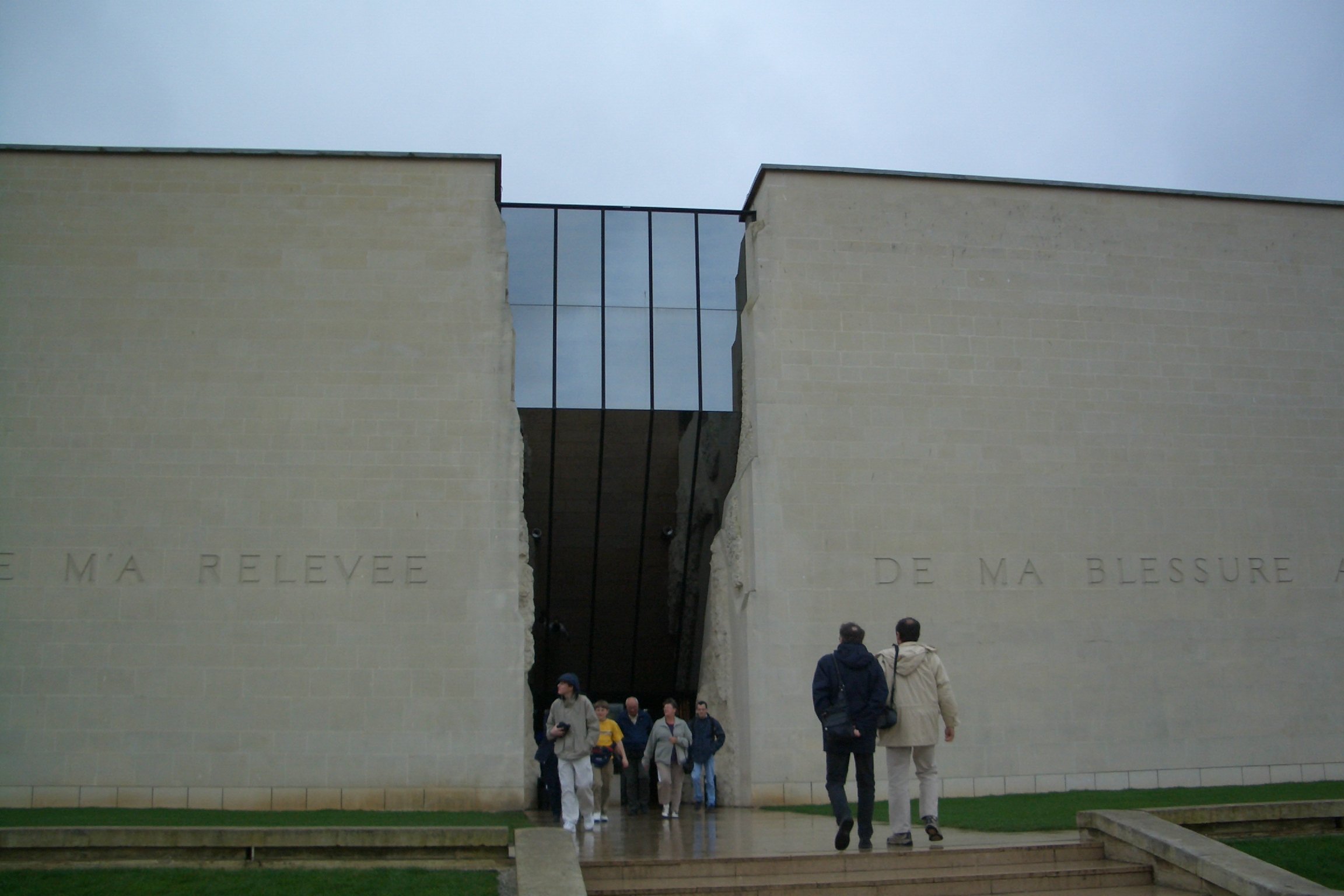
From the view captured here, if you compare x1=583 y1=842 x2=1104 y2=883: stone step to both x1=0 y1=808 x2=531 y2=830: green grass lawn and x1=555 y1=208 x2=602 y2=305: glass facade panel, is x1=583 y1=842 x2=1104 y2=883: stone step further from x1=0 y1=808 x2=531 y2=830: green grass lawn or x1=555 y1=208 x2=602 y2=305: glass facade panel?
x1=555 y1=208 x2=602 y2=305: glass facade panel

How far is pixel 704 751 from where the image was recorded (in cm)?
1398

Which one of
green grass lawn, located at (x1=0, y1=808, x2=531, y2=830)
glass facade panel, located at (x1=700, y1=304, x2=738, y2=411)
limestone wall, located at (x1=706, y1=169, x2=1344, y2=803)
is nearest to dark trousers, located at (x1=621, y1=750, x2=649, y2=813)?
limestone wall, located at (x1=706, y1=169, x2=1344, y2=803)

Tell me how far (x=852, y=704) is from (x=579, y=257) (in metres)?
9.39

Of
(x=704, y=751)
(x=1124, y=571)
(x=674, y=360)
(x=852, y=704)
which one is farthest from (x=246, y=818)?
(x=1124, y=571)

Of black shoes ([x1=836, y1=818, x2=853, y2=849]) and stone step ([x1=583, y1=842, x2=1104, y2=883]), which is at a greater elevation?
black shoes ([x1=836, y1=818, x2=853, y2=849])

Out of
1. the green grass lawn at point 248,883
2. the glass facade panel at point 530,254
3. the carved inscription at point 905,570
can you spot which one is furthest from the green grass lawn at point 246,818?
the glass facade panel at point 530,254

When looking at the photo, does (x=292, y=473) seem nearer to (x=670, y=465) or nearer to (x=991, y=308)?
(x=670, y=465)

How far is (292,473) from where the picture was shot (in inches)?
555

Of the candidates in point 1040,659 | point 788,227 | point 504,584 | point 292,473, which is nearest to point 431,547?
point 504,584

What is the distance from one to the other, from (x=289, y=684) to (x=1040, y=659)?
908cm

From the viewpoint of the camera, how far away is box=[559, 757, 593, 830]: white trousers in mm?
10695

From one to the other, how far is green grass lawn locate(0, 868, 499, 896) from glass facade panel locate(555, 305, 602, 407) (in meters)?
8.75

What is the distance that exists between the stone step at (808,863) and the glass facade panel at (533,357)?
28.0 feet

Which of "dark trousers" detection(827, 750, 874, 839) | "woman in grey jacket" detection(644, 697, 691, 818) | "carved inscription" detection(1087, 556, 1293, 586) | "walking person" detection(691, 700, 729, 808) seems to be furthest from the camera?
"carved inscription" detection(1087, 556, 1293, 586)
